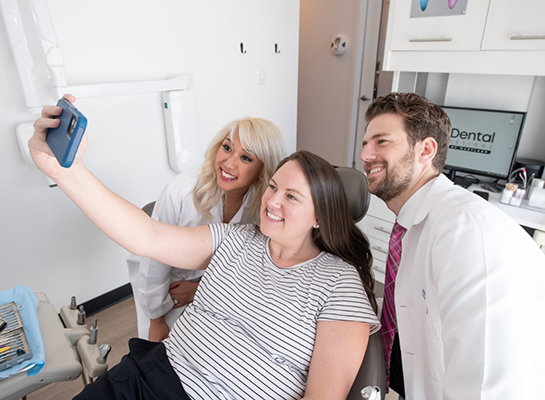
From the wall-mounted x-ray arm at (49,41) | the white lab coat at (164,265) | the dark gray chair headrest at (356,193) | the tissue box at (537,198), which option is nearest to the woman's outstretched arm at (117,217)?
Result: the white lab coat at (164,265)

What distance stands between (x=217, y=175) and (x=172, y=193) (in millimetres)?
196

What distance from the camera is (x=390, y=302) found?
1192 mm

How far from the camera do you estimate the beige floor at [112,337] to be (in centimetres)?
160

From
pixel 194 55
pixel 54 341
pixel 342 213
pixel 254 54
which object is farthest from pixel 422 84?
pixel 54 341

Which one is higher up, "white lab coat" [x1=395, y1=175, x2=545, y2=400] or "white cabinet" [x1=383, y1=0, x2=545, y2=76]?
"white cabinet" [x1=383, y1=0, x2=545, y2=76]

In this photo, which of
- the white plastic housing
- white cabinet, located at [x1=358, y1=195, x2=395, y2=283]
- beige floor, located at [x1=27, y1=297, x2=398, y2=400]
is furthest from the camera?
white cabinet, located at [x1=358, y1=195, x2=395, y2=283]

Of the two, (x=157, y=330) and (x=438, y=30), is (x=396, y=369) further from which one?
(x=438, y=30)

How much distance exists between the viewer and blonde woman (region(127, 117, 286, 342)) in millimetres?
1395

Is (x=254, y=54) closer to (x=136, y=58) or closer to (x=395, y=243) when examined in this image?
(x=136, y=58)

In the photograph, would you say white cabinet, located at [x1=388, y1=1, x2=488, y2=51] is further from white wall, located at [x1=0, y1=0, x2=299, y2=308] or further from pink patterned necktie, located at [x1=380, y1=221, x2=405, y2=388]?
pink patterned necktie, located at [x1=380, y1=221, x2=405, y2=388]

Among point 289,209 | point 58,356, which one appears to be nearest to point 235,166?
point 289,209

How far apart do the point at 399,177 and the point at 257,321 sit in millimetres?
664

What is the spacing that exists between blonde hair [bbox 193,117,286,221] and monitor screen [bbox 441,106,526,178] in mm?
1415

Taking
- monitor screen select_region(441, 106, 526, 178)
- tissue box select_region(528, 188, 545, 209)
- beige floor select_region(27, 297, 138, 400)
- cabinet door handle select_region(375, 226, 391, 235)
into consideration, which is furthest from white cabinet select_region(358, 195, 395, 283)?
beige floor select_region(27, 297, 138, 400)
